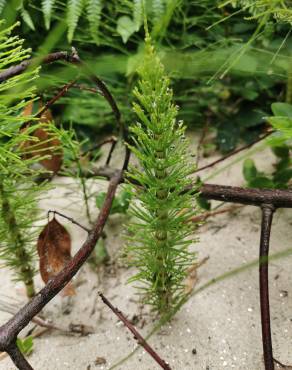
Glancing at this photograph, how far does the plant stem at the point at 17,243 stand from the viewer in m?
1.01

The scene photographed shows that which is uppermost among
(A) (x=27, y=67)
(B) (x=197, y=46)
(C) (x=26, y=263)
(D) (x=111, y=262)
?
(A) (x=27, y=67)

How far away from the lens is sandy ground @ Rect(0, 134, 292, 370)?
983 millimetres

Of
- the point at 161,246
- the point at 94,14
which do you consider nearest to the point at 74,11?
the point at 94,14

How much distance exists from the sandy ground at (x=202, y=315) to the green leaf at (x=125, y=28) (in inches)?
25.0

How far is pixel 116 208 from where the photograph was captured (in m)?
1.35

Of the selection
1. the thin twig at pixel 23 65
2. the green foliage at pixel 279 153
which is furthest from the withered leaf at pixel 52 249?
the green foliage at pixel 279 153

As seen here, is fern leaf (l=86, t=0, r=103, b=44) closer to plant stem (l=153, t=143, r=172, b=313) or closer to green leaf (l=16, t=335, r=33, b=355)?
plant stem (l=153, t=143, r=172, b=313)

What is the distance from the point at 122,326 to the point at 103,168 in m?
0.46

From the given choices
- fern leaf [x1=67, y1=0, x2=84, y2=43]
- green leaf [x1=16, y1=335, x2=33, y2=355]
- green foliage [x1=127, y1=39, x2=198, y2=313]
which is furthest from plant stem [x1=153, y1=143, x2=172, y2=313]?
fern leaf [x1=67, y1=0, x2=84, y2=43]

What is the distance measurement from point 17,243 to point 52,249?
8 centimetres

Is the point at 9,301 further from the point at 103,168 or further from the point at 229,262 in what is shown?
the point at 229,262

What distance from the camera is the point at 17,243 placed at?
3.50 feet

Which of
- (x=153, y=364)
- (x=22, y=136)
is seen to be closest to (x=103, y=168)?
(x=22, y=136)

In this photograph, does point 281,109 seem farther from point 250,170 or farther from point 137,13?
point 137,13
